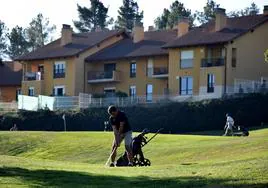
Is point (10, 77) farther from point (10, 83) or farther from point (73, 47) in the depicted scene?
point (73, 47)

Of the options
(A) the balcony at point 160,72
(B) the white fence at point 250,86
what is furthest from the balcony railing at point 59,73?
(B) the white fence at point 250,86

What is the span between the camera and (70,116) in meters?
64.7

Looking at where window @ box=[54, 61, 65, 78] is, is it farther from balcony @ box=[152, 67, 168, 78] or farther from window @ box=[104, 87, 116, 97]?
balcony @ box=[152, 67, 168, 78]

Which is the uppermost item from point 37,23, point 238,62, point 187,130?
point 37,23

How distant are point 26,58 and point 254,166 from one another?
66.8 m

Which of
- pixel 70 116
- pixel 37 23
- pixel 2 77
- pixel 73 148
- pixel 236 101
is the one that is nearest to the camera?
pixel 73 148

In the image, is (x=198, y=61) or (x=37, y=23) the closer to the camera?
(x=198, y=61)

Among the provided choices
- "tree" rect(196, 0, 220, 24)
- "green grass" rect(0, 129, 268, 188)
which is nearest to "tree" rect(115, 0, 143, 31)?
"tree" rect(196, 0, 220, 24)

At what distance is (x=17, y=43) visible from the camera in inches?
4791

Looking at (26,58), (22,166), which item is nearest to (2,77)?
(26,58)

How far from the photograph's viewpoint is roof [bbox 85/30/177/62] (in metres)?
74.4

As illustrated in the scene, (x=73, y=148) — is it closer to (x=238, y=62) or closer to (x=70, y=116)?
(x=70, y=116)

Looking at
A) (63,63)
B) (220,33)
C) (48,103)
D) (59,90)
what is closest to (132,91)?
(59,90)

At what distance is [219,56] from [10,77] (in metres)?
32.6
